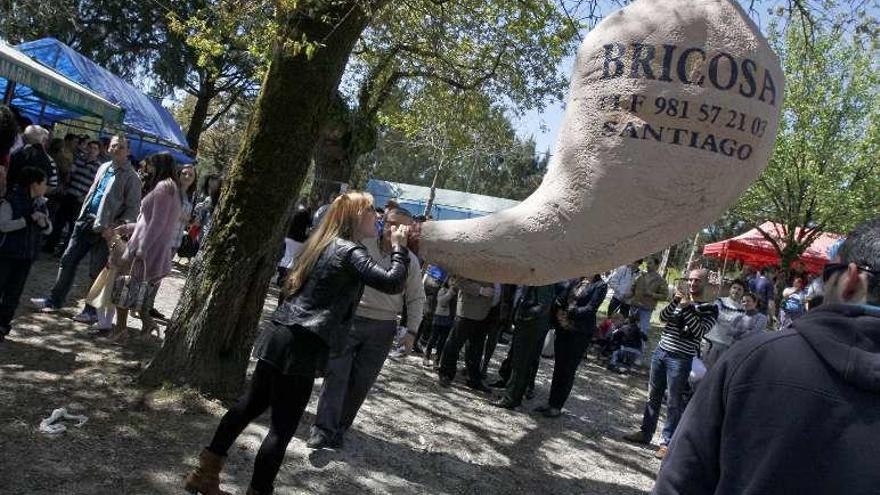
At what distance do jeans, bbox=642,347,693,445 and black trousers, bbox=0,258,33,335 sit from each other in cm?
572

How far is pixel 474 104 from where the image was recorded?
1448 centimetres

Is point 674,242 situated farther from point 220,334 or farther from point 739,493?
point 220,334

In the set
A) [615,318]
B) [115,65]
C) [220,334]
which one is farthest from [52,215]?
[115,65]

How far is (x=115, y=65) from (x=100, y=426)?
2481 cm

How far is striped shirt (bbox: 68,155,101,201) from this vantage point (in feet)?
32.7

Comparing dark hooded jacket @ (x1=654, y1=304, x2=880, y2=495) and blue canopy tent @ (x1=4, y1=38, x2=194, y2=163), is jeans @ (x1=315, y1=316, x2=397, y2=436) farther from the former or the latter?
blue canopy tent @ (x1=4, y1=38, x2=194, y2=163)

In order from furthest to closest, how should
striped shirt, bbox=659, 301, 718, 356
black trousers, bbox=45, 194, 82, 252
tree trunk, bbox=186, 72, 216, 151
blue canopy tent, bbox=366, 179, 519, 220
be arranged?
blue canopy tent, bbox=366, 179, 519, 220 → tree trunk, bbox=186, 72, 216, 151 → black trousers, bbox=45, 194, 82, 252 → striped shirt, bbox=659, 301, 718, 356

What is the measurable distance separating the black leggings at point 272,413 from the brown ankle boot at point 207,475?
0.11 metres

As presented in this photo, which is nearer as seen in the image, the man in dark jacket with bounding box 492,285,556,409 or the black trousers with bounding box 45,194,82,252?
the man in dark jacket with bounding box 492,285,556,409

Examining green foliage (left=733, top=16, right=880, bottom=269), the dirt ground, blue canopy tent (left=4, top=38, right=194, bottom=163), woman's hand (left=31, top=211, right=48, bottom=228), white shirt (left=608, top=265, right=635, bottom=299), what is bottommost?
the dirt ground

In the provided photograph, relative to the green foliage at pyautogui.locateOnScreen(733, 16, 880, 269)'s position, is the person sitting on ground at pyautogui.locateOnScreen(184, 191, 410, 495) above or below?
below

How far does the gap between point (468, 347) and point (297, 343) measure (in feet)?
15.8

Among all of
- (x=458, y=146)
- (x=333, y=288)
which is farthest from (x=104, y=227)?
(x=458, y=146)

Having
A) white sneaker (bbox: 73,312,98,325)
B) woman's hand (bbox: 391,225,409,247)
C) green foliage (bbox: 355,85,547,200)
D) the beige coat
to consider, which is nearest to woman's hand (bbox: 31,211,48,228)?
white sneaker (bbox: 73,312,98,325)
